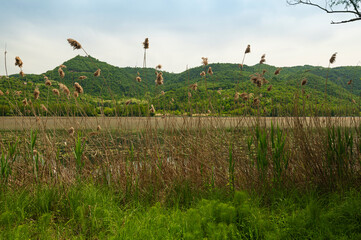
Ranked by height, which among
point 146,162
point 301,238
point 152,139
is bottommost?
point 301,238

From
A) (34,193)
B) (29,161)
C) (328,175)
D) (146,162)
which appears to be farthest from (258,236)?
(29,161)

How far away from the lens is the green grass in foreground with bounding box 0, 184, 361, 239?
1.76 metres

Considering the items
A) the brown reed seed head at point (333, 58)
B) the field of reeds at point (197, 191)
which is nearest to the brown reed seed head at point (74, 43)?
the field of reeds at point (197, 191)

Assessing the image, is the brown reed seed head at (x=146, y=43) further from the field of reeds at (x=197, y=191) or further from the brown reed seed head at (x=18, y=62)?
the brown reed seed head at (x=18, y=62)

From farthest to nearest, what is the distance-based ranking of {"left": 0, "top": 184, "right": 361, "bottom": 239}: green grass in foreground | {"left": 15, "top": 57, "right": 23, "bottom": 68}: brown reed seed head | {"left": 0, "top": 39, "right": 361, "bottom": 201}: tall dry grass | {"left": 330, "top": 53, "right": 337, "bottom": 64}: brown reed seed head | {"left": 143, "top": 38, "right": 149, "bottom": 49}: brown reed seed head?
{"left": 330, "top": 53, "right": 337, "bottom": 64}: brown reed seed head, {"left": 143, "top": 38, "right": 149, "bottom": 49}: brown reed seed head, {"left": 15, "top": 57, "right": 23, "bottom": 68}: brown reed seed head, {"left": 0, "top": 39, "right": 361, "bottom": 201}: tall dry grass, {"left": 0, "top": 184, "right": 361, "bottom": 239}: green grass in foreground

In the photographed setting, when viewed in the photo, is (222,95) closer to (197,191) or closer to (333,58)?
(333,58)

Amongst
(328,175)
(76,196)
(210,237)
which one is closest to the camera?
(210,237)

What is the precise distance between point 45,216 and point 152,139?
1852 millimetres

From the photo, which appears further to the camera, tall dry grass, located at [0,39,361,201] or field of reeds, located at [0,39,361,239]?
tall dry grass, located at [0,39,361,201]

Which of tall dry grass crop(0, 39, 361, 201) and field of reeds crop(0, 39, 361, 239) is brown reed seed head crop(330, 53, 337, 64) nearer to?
tall dry grass crop(0, 39, 361, 201)

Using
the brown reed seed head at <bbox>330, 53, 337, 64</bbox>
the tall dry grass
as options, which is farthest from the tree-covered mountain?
the tall dry grass

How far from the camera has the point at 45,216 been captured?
203 cm

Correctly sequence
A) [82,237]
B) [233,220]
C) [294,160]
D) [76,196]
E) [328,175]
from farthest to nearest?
[294,160] < [328,175] < [76,196] < [82,237] < [233,220]

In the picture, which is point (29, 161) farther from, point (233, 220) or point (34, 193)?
point (233, 220)
